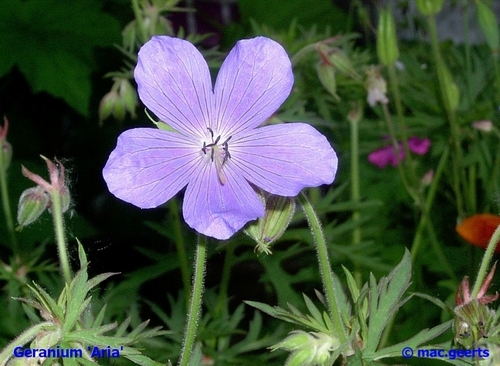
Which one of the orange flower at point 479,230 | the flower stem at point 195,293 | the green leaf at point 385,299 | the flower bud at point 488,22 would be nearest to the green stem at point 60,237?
the flower stem at point 195,293

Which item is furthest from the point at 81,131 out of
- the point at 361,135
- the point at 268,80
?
the point at 268,80

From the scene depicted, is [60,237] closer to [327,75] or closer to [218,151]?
[218,151]

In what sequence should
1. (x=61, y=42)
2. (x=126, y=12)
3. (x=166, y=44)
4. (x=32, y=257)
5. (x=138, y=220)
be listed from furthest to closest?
(x=126, y=12) → (x=138, y=220) → (x=61, y=42) → (x=32, y=257) → (x=166, y=44)

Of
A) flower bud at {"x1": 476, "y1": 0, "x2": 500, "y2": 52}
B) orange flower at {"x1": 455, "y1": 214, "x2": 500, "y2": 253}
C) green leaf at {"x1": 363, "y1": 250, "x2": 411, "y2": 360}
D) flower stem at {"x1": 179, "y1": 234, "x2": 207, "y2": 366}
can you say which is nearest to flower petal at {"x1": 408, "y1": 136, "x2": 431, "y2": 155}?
flower bud at {"x1": 476, "y1": 0, "x2": 500, "y2": 52}

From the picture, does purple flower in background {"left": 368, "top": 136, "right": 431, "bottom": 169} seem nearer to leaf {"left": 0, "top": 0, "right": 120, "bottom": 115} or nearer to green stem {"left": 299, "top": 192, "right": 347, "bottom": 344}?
leaf {"left": 0, "top": 0, "right": 120, "bottom": 115}

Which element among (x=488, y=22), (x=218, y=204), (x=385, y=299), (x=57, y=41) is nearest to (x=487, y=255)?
(x=385, y=299)

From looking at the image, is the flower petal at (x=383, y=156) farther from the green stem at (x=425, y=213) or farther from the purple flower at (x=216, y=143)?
the purple flower at (x=216, y=143)

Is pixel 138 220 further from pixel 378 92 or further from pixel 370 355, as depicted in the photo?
pixel 370 355
